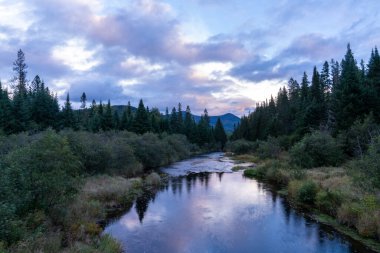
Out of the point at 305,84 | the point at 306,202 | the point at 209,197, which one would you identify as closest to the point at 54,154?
the point at 209,197

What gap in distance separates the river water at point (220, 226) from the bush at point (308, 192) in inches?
69.0

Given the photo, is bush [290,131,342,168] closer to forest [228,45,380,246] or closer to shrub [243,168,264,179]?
forest [228,45,380,246]

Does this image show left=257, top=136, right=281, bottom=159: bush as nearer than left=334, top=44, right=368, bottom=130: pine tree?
No

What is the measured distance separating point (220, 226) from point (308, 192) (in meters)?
9.36

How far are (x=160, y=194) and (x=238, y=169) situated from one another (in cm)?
2542

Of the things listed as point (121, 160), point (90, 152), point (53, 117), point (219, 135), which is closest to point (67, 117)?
point (53, 117)

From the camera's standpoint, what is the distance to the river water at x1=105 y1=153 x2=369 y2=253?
61.9 ft

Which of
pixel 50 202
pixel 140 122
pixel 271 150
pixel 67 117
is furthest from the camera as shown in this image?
pixel 140 122

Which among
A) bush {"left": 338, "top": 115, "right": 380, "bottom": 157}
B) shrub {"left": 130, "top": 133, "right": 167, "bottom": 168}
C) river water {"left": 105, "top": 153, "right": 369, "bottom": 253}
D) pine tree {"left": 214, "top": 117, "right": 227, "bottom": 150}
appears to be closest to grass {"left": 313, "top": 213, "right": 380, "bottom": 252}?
river water {"left": 105, "top": 153, "right": 369, "bottom": 253}

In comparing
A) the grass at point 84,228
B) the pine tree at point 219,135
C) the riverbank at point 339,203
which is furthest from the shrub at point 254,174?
the pine tree at point 219,135

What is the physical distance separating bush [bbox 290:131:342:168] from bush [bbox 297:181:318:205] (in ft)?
47.2

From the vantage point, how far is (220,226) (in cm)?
2286

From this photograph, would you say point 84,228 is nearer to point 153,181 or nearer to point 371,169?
point 371,169

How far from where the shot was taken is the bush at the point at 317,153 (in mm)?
42156
